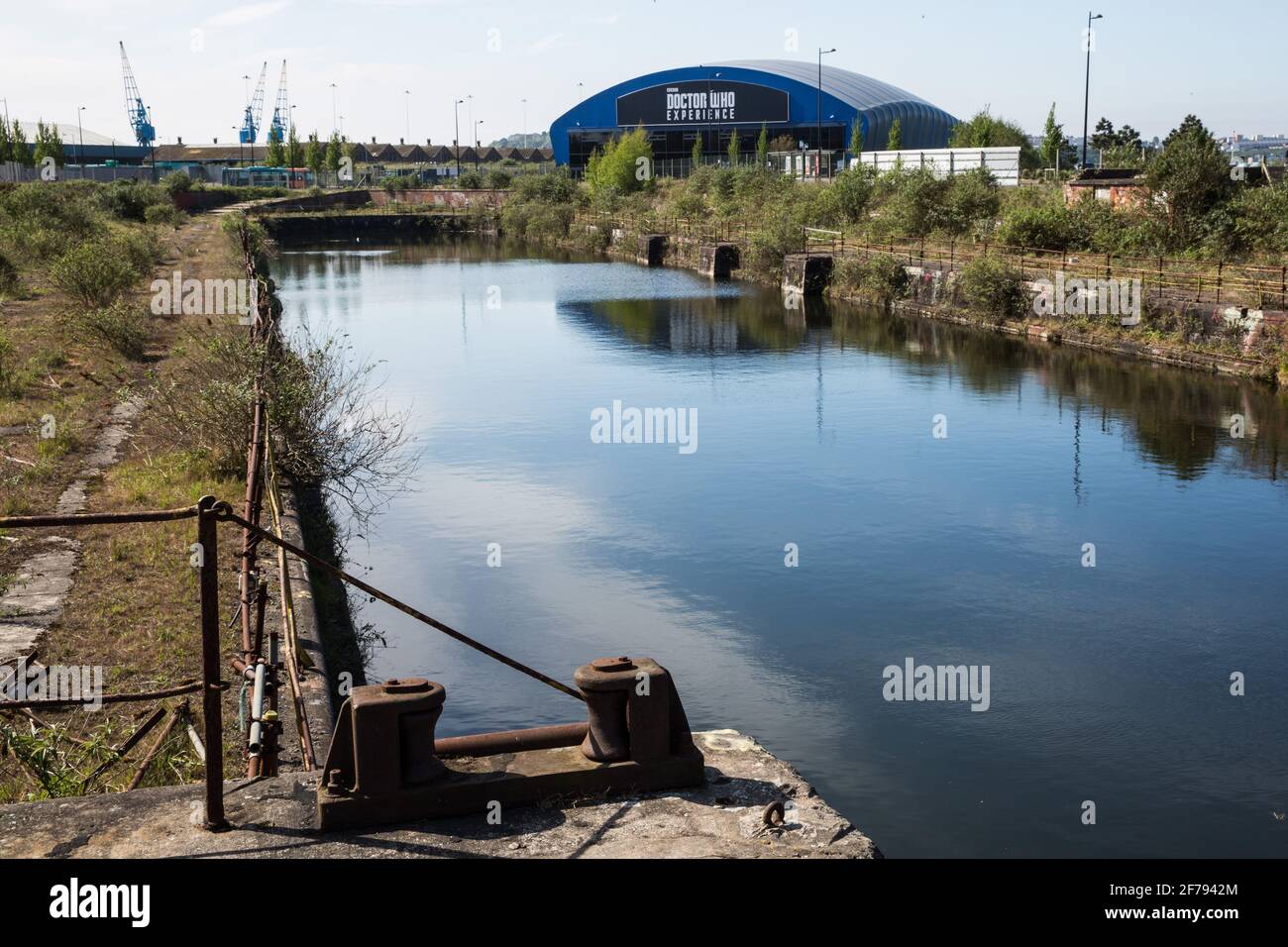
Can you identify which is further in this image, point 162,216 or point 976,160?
point 162,216

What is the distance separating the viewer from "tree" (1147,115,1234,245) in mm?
34219

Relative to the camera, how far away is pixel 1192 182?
34250 millimetres

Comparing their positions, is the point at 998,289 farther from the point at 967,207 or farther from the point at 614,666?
the point at 614,666

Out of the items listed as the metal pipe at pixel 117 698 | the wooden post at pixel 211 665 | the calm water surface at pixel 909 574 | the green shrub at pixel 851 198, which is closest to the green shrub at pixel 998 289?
the calm water surface at pixel 909 574

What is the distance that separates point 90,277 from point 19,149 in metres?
69.9

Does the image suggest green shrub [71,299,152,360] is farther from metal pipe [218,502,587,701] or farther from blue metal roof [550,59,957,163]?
blue metal roof [550,59,957,163]

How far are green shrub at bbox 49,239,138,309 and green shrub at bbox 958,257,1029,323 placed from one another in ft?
71.3

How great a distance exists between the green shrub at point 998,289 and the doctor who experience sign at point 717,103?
67.8 metres

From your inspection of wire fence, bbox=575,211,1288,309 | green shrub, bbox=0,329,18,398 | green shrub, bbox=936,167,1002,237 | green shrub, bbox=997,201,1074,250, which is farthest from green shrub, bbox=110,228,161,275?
green shrub, bbox=936,167,1002,237

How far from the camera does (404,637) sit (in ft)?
45.1

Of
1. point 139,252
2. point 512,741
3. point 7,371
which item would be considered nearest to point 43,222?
point 139,252

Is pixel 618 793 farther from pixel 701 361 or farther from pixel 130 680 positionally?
pixel 701 361

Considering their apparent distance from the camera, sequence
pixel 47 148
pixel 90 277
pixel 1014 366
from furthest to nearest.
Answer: pixel 47 148 < pixel 1014 366 < pixel 90 277

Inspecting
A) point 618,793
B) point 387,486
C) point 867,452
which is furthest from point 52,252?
point 618,793
